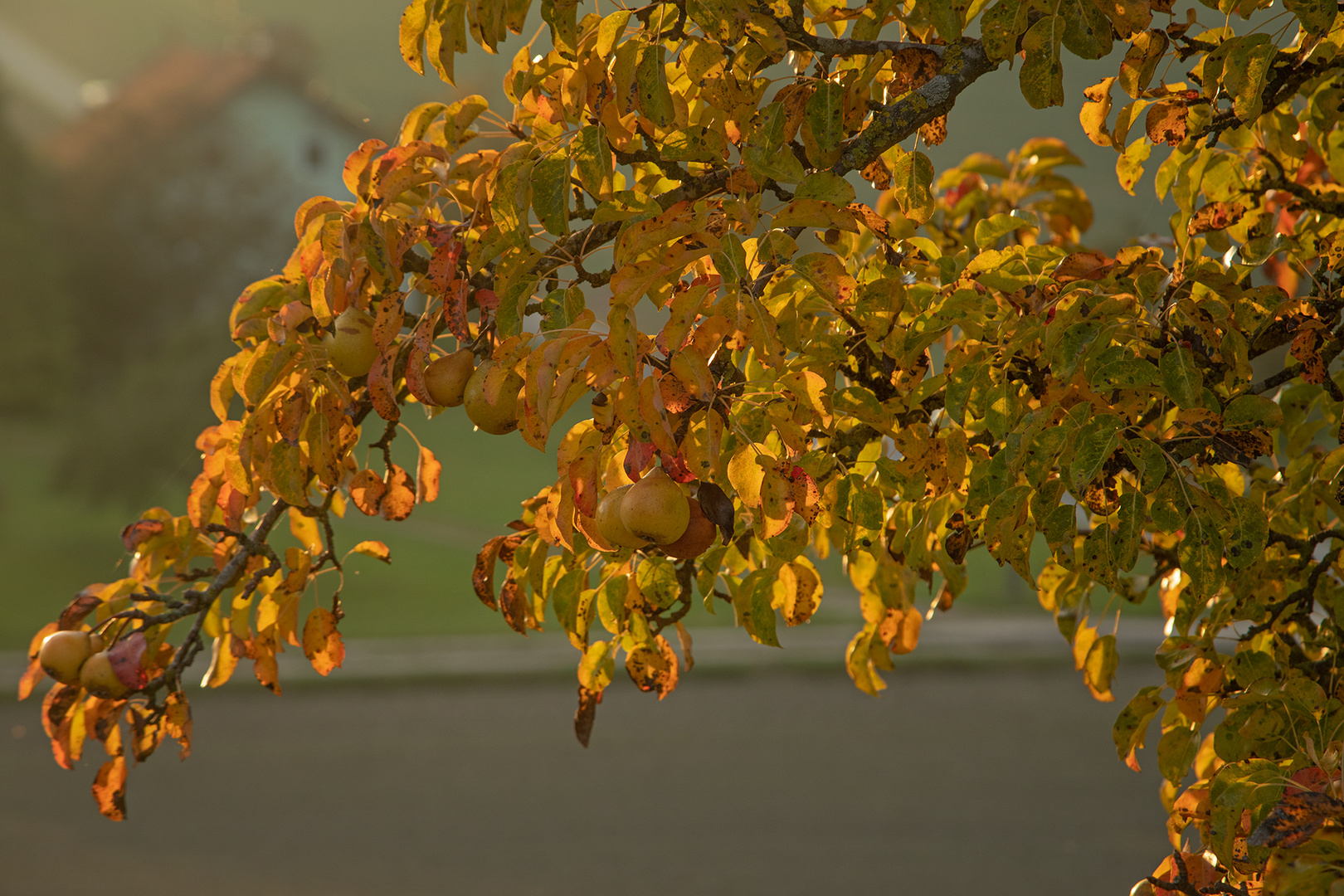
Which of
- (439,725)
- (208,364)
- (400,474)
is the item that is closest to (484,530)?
(208,364)

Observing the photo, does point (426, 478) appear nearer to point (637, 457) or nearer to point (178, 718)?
point (178, 718)

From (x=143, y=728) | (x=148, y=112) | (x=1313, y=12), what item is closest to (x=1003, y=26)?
(x=1313, y=12)

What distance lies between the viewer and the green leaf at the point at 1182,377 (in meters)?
1.25

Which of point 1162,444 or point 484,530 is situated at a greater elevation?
point 484,530

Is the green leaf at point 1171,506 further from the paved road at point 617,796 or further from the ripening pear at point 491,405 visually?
the paved road at point 617,796

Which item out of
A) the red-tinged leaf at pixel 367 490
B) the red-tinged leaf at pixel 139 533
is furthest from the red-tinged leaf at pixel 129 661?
the red-tinged leaf at pixel 367 490

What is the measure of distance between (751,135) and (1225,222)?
2.84ft

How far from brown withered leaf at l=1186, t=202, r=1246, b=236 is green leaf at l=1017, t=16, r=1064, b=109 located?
414 millimetres

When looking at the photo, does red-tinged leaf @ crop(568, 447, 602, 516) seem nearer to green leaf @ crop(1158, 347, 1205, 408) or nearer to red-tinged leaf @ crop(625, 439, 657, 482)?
red-tinged leaf @ crop(625, 439, 657, 482)

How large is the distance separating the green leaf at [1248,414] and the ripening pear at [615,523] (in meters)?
0.73

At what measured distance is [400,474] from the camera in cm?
165

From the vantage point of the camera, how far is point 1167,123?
5.03ft

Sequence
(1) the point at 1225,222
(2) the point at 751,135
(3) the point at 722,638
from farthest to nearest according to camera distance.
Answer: (3) the point at 722,638 → (1) the point at 1225,222 → (2) the point at 751,135

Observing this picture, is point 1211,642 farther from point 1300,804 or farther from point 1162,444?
point 1300,804
